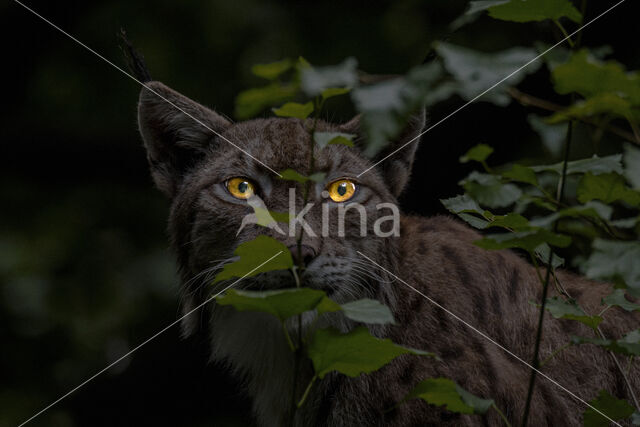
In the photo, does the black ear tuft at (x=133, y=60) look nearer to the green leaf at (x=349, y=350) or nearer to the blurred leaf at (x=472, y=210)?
the blurred leaf at (x=472, y=210)

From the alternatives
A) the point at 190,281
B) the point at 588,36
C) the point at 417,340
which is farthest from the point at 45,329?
the point at 588,36

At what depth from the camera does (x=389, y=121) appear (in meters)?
1.28

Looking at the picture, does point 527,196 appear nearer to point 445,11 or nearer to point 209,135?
point 209,135

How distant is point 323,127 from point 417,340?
1.10 m

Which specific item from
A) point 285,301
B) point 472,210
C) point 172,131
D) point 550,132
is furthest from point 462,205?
point 172,131

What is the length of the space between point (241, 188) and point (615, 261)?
7.19ft

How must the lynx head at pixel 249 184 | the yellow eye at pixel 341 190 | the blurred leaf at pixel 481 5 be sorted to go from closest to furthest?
1. the blurred leaf at pixel 481 5
2. the lynx head at pixel 249 184
3. the yellow eye at pixel 341 190

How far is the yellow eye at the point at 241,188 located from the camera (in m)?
3.39

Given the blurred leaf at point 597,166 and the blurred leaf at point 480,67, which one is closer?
the blurred leaf at point 480,67

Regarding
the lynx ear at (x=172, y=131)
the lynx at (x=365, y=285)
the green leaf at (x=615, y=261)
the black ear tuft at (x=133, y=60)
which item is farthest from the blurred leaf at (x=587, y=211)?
the black ear tuft at (x=133, y=60)

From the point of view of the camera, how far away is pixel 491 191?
154 cm

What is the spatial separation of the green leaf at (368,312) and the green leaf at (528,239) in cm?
25

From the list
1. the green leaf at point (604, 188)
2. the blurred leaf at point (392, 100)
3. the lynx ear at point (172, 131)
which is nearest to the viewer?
the blurred leaf at point (392, 100)

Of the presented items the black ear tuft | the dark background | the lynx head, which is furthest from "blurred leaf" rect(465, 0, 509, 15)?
the dark background
